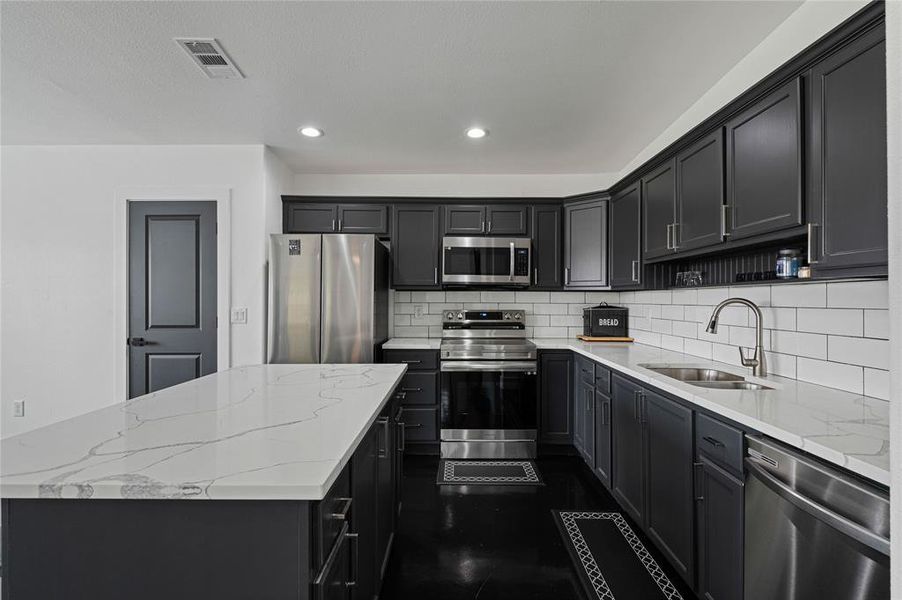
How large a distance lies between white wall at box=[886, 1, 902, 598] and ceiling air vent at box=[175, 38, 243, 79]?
2401 millimetres

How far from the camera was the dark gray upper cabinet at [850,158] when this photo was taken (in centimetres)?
121

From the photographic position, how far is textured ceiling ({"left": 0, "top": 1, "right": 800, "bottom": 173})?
5.93 ft

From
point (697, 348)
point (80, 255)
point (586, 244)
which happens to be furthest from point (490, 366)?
point (80, 255)

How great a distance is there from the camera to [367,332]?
3.25m

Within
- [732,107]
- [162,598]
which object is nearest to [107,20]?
[162,598]

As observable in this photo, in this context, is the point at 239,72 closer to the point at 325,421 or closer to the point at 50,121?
the point at 50,121

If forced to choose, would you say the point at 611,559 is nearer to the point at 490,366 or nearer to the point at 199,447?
the point at 490,366

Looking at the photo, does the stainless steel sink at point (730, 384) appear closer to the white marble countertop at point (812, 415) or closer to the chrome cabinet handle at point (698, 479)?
the white marble countertop at point (812, 415)

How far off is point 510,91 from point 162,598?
258 cm

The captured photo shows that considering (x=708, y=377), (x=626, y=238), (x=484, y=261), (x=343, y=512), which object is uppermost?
(x=626, y=238)

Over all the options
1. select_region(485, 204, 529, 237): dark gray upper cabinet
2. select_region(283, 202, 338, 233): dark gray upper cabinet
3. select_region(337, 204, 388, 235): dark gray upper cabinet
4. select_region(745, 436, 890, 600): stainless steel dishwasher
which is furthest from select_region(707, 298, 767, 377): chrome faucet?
select_region(283, 202, 338, 233): dark gray upper cabinet

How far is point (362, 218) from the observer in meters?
3.73

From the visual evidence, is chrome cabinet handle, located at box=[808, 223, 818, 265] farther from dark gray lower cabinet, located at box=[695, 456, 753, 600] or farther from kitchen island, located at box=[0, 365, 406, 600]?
kitchen island, located at box=[0, 365, 406, 600]

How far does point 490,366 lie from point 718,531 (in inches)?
77.3
